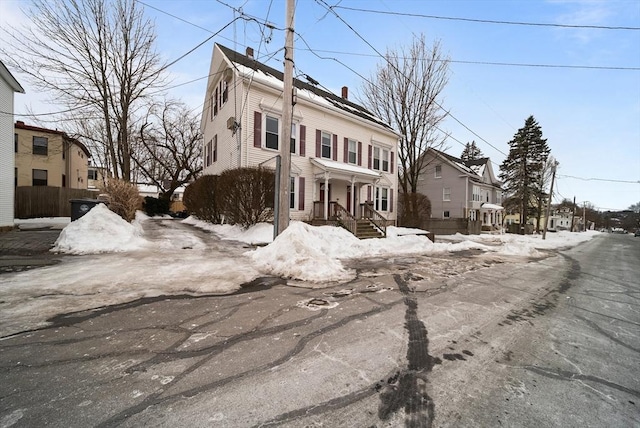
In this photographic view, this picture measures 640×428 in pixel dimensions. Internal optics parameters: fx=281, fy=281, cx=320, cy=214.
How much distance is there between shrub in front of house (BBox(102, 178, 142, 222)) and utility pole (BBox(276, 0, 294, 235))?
7504 mm

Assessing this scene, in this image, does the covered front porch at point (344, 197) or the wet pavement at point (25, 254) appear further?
the covered front porch at point (344, 197)

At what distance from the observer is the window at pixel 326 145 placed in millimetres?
17406

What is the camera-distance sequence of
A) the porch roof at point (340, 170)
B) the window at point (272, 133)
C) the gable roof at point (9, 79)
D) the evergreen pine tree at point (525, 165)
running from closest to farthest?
1. the gable roof at point (9, 79)
2. the window at point (272, 133)
3. the porch roof at point (340, 170)
4. the evergreen pine tree at point (525, 165)

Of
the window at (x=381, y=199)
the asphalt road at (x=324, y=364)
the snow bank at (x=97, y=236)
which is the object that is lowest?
the asphalt road at (x=324, y=364)

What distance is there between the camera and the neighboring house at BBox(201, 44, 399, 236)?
1415 centimetres

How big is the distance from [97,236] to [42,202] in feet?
56.8

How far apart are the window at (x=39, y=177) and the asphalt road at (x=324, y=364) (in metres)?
28.6

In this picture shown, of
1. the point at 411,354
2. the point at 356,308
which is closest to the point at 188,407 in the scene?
the point at 411,354

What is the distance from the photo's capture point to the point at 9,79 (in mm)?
12078

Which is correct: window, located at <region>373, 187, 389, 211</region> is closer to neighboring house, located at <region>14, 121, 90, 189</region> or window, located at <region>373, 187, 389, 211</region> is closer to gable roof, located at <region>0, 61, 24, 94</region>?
gable roof, located at <region>0, 61, 24, 94</region>

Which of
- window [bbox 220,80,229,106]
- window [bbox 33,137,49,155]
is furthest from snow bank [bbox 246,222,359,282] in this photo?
window [bbox 33,137,49,155]

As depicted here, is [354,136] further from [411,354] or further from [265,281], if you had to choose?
[411,354]

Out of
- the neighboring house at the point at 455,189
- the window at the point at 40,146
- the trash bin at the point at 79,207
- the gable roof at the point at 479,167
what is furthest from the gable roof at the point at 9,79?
the gable roof at the point at 479,167

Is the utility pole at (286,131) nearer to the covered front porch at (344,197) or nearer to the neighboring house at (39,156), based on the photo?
the covered front porch at (344,197)
